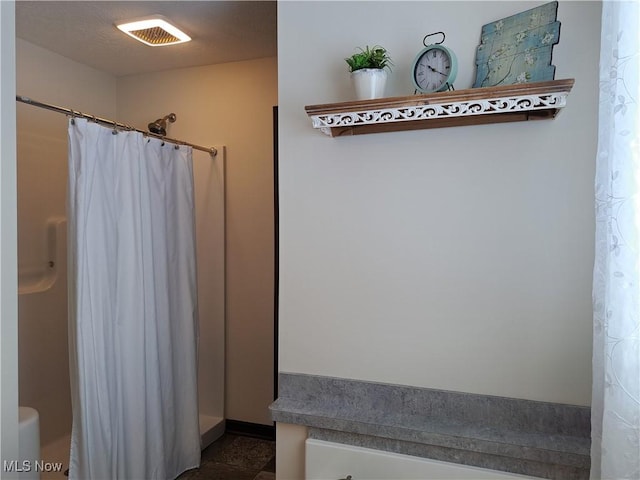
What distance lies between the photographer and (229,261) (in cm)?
291

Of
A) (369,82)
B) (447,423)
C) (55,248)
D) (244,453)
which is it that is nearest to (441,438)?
(447,423)

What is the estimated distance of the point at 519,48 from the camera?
133 cm

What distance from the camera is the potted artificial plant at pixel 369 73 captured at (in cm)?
141

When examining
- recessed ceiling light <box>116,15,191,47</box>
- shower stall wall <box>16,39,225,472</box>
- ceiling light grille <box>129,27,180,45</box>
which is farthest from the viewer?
shower stall wall <box>16,39,225,472</box>

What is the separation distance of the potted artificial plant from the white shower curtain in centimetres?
119

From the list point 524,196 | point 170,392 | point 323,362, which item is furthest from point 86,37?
point 524,196

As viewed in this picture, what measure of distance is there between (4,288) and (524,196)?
1.69m

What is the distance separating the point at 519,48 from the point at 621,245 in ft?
Result: 2.23

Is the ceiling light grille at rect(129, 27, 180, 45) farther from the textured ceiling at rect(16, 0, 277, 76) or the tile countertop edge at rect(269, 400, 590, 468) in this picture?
the tile countertop edge at rect(269, 400, 590, 468)

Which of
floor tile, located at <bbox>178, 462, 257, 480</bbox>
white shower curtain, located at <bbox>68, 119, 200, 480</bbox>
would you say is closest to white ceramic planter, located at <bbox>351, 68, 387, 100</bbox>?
white shower curtain, located at <bbox>68, 119, 200, 480</bbox>

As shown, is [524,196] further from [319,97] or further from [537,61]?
[319,97]

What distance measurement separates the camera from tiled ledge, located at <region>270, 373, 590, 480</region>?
1.30 m

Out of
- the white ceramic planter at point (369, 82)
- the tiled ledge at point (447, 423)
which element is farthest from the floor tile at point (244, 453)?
the white ceramic planter at point (369, 82)

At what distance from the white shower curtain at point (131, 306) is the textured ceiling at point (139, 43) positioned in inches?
23.5
